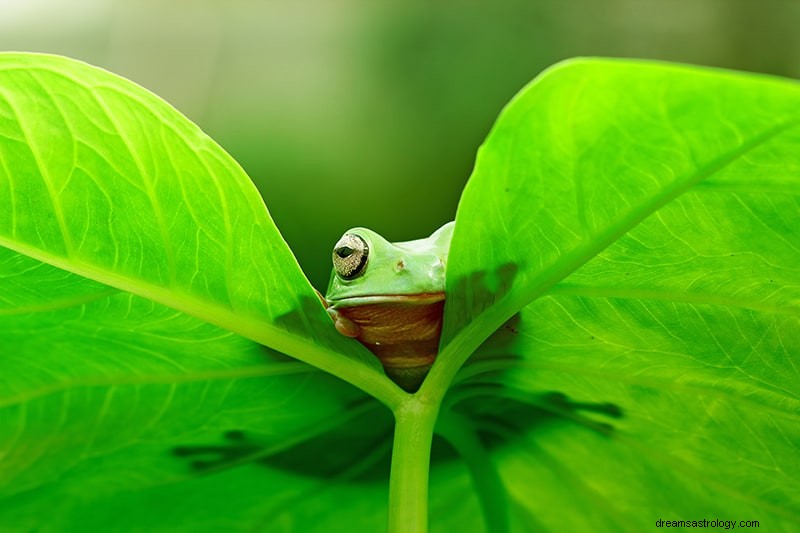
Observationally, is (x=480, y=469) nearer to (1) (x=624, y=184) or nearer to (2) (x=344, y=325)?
(2) (x=344, y=325)

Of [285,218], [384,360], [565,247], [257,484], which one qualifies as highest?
[565,247]

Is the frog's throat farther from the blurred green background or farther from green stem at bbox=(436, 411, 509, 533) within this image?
the blurred green background

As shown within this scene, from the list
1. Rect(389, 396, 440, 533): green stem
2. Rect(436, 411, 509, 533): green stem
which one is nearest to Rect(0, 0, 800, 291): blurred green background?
Rect(436, 411, 509, 533): green stem

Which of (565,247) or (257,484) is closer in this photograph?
(565,247)

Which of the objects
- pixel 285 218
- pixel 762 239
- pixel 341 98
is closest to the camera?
pixel 762 239

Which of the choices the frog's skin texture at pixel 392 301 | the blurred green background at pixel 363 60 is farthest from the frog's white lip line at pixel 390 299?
the blurred green background at pixel 363 60

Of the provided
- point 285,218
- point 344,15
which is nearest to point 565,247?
point 285,218

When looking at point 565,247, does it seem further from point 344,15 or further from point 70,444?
point 344,15

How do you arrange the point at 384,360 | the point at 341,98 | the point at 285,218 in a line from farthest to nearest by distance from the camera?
the point at 341,98
the point at 285,218
the point at 384,360
